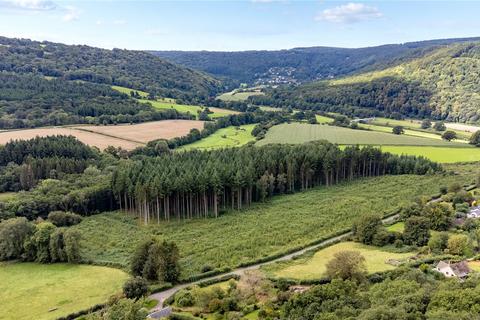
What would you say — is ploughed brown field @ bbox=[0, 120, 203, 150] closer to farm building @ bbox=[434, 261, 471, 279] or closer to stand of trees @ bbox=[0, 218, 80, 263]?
stand of trees @ bbox=[0, 218, 80, 263]

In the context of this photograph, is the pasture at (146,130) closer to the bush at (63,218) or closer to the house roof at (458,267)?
the bush at (63,218)

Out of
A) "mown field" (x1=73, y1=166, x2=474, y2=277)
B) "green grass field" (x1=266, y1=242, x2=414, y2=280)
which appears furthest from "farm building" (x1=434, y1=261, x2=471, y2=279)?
"mown field" (x1=73, y1=166, x2=474, y2=277)

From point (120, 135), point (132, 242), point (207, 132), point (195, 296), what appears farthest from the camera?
point (207, 132)

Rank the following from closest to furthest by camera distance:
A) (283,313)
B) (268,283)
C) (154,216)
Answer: (283,313) < (268,283) < (154,216)

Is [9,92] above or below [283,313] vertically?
above

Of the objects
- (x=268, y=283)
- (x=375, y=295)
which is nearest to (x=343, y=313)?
(x=375, y=295)

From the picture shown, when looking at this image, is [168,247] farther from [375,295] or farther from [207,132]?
[207,132]
